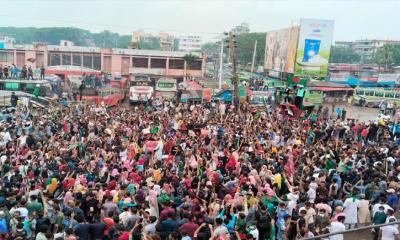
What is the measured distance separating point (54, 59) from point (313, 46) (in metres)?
34.1

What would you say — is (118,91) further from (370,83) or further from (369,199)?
(370,83)

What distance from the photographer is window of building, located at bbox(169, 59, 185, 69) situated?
2051 inches

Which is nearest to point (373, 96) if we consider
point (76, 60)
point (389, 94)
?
point (389, 94)

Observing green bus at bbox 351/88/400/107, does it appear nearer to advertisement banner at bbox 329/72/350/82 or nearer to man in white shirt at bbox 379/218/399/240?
advertisement banner at bbox 329/72/350/82

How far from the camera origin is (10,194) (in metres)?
8.10

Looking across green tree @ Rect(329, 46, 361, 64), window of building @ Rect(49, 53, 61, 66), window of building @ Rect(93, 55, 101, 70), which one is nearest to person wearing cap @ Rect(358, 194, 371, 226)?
window of building @ Rect(93, 55, 101, 70)

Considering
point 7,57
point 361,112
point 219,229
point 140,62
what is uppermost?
point 140,62

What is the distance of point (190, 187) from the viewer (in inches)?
365

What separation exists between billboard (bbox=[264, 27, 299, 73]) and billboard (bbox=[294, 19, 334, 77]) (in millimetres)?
1683

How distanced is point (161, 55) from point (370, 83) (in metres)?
26.1

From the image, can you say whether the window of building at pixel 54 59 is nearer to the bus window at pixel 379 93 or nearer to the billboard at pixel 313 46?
the billboard at pixel 313 46

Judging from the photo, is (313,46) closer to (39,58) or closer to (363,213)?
(39,58)

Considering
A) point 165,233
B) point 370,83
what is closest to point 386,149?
point 165,233

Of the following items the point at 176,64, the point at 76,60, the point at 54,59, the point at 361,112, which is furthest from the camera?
the point at 54,59
